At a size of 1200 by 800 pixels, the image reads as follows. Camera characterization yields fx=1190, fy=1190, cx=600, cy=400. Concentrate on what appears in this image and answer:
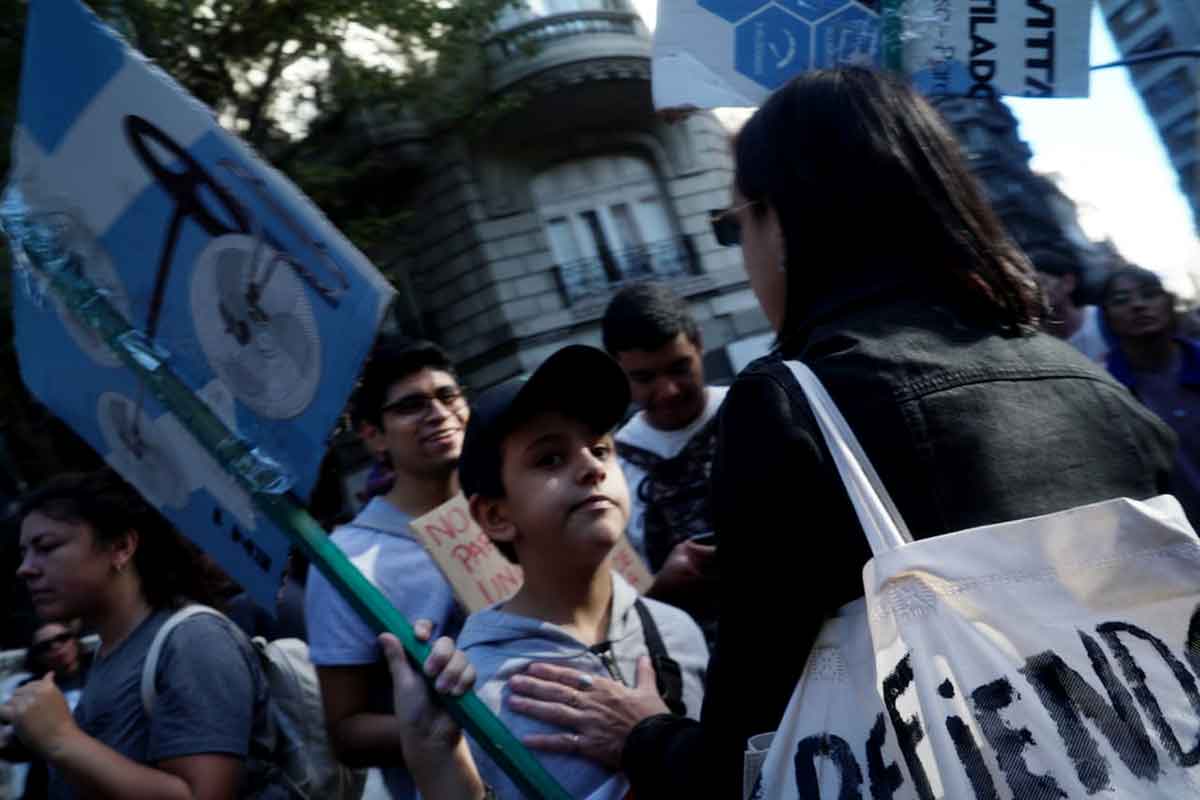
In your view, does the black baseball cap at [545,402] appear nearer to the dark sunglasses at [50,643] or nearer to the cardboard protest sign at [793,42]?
the cardboard protest sign at [793,42]

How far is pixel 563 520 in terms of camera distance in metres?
2.08

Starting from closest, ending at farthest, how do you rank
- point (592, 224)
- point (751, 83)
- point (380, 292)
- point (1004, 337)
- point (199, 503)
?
point (1004, 337)
point (380, 292)
point (199, 503)
point (751, 83)
point (592, 224)

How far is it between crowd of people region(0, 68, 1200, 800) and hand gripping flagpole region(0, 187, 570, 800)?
0.05 metres

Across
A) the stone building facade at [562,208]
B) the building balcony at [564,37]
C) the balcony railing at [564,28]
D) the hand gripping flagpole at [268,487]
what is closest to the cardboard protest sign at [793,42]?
the hand gripping flagpole at [268,487]

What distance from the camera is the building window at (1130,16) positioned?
3.41 meters

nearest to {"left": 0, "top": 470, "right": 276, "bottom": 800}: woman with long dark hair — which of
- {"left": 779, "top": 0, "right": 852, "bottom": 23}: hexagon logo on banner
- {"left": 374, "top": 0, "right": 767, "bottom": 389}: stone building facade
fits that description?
{"left": 779, "top": 0, "right": 852, "bottom": 23}: hexagon logo on banner

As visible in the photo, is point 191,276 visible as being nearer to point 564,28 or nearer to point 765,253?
point 765,253

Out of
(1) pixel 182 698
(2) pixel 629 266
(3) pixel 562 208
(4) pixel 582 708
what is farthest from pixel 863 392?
(3) pixel 562 208

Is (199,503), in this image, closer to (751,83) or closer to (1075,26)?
(751,83)

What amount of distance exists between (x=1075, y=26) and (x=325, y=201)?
9.83 metres

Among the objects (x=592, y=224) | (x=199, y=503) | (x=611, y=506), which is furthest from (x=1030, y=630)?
(x=592, y=224)

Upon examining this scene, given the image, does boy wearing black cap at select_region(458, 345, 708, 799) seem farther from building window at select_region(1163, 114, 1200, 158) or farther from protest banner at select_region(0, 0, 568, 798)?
building window at select_region(1163, 114, 1200, 158)

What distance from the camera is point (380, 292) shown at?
151cm

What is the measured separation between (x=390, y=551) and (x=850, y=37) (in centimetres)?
152
